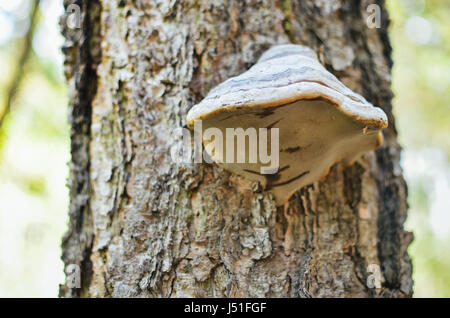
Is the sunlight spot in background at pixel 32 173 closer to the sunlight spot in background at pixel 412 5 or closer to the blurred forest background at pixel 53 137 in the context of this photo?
the blurred forest background at pixel 53 137

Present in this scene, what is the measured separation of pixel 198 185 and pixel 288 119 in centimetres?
56

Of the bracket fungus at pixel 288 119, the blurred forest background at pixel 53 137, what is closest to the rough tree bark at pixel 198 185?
the bracket fungus at pixel 288 119

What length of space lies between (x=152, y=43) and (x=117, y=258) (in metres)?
1.05

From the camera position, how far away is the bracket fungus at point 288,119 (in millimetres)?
1104

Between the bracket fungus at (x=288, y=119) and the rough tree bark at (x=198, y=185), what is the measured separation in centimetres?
16

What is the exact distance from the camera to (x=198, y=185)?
160 centimetres

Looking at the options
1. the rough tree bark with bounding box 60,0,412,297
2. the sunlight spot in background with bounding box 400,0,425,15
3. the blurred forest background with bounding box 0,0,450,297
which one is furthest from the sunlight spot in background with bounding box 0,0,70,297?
the sunlight spot in background with bounding box 400,0,425,15

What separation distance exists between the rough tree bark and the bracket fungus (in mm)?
Answer: 162

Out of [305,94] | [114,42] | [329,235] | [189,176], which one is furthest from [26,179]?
[305,94]

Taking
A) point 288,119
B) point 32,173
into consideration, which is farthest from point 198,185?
point 32,173

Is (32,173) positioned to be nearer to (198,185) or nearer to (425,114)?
(198,185)

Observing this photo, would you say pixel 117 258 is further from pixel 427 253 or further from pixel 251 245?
pixel 427 253

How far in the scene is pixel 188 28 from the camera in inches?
68.4
